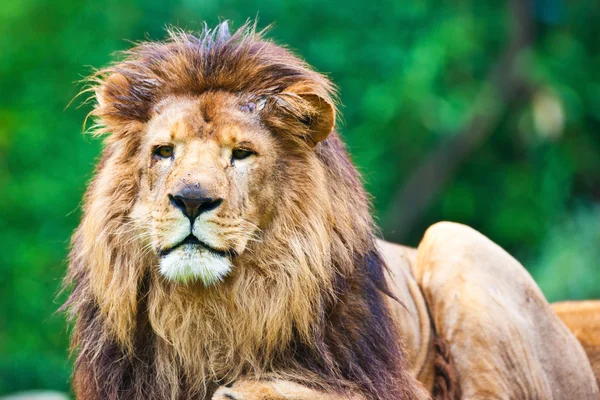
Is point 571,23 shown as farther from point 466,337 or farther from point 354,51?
point 466,337

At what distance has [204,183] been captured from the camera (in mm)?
3428

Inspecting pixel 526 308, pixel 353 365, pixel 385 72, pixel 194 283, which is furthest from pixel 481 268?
pixel 385 72

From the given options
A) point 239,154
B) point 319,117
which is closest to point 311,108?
point 319,117

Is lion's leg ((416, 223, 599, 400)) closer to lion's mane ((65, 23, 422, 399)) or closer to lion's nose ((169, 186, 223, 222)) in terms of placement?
lion's mane ((65, 23, 422, 399))

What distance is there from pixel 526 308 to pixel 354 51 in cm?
756

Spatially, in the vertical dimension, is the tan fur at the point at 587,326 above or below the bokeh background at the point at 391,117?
above

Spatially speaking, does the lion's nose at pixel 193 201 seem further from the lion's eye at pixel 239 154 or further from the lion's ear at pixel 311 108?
the lion's ear at pixel 311 108

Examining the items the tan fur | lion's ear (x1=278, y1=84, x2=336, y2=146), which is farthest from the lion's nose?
the tan fur

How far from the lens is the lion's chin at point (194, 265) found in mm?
3443

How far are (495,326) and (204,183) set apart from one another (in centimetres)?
155

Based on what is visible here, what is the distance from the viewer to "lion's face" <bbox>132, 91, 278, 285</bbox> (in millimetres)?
3436

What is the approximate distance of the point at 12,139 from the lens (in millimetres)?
11805

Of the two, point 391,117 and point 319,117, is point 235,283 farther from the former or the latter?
point 391,117

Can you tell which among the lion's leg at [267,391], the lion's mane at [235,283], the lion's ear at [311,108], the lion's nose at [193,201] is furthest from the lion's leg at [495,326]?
the lion's nose at [193,201]
